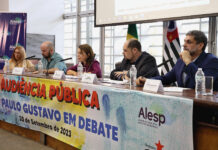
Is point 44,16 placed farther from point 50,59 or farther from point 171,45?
point 171,45

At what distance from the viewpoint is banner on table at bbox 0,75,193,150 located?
135 centimetres

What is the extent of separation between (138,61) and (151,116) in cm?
122

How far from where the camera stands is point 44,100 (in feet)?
7.56

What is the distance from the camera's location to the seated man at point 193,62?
1.97 m

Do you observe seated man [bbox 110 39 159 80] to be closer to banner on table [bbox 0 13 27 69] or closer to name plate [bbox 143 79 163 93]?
name plate [bbox 143 79 163 93]

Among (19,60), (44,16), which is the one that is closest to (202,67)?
(19,60)

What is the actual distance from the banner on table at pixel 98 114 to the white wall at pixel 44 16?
391 centimetres

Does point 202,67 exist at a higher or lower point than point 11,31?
lower

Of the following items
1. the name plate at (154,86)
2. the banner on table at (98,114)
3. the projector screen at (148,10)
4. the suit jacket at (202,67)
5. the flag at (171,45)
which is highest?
the projector screen at (148,10)

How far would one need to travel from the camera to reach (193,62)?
83.5 inches

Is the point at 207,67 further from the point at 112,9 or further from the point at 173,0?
the point at 112,9

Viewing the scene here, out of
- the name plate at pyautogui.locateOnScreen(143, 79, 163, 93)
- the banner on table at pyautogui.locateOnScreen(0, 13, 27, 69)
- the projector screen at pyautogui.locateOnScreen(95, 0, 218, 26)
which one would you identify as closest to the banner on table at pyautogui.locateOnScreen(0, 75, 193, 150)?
the name plate at pyautogui.locateOnScreen(143, 79, 163, 93)

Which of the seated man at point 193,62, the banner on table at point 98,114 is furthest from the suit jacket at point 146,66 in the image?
the banner on table at point 98,114

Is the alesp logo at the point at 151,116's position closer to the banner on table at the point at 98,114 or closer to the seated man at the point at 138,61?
the banner on table at the point at 98,114
